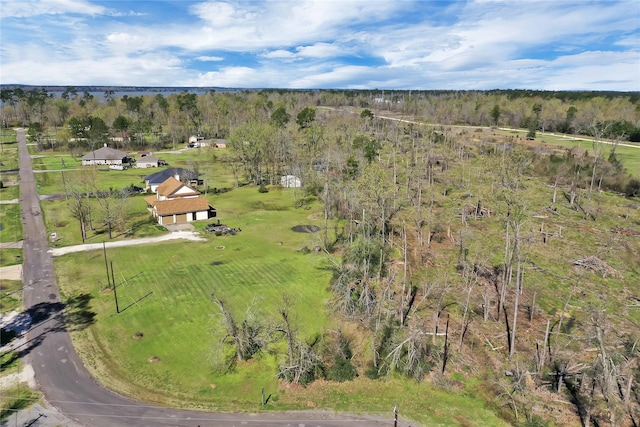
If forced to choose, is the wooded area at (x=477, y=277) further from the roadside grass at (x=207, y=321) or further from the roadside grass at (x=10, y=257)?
A: the roadside grass at (x=10, y=257)

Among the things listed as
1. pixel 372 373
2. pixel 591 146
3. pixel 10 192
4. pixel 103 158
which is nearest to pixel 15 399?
pixel 372 373

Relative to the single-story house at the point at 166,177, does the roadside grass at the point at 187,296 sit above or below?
below

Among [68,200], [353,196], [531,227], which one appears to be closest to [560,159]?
[531,227]

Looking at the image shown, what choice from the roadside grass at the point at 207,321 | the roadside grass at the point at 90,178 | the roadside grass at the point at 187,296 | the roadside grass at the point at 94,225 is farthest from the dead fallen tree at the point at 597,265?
the roadside grass at the point at 90,178

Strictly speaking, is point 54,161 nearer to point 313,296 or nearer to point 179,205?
point 179,205

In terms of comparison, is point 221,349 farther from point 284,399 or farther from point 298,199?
point 298,199
